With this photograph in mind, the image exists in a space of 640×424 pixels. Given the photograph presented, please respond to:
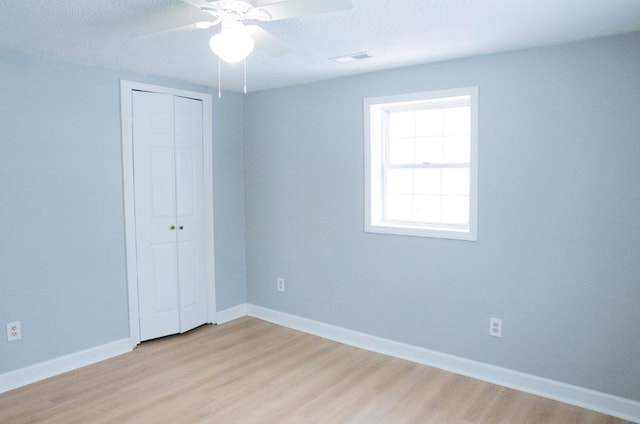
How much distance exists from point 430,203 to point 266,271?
1.81m

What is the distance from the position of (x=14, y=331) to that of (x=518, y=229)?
346cm

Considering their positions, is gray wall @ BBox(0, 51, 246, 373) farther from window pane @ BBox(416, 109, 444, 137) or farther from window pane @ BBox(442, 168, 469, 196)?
window pane @ BBox(442, 168, 469, 196)

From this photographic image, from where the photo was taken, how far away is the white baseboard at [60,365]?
3.10m

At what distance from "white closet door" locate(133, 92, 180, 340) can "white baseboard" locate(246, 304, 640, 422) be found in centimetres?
108

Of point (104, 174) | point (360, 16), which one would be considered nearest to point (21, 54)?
point (104, 174)

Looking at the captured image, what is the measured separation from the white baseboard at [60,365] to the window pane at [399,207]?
7.87 feet

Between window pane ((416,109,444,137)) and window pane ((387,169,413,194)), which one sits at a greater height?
window pane ((416,109,444,137))

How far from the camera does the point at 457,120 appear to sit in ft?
11.2

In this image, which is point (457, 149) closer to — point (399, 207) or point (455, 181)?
point (455, 181)

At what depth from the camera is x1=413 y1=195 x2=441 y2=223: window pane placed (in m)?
3.58

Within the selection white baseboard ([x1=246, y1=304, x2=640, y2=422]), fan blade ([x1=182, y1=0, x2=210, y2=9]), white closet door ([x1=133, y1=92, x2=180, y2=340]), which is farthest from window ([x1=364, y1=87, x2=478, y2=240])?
fan blade ([x1=182, y1=0, x2=210, y2=9])

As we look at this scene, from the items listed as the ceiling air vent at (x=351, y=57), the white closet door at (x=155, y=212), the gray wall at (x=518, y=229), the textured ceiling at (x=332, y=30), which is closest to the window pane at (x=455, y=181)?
the gray wall at (x=518, y=229)

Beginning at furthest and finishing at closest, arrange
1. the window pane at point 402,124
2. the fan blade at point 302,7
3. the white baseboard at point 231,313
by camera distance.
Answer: the white baseboard at point 231,313 → the window pane at point 402,124 → the fan blade at point 302,7

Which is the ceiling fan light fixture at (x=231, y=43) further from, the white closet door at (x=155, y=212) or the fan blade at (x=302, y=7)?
the white closet door at (x=155, y=212)
